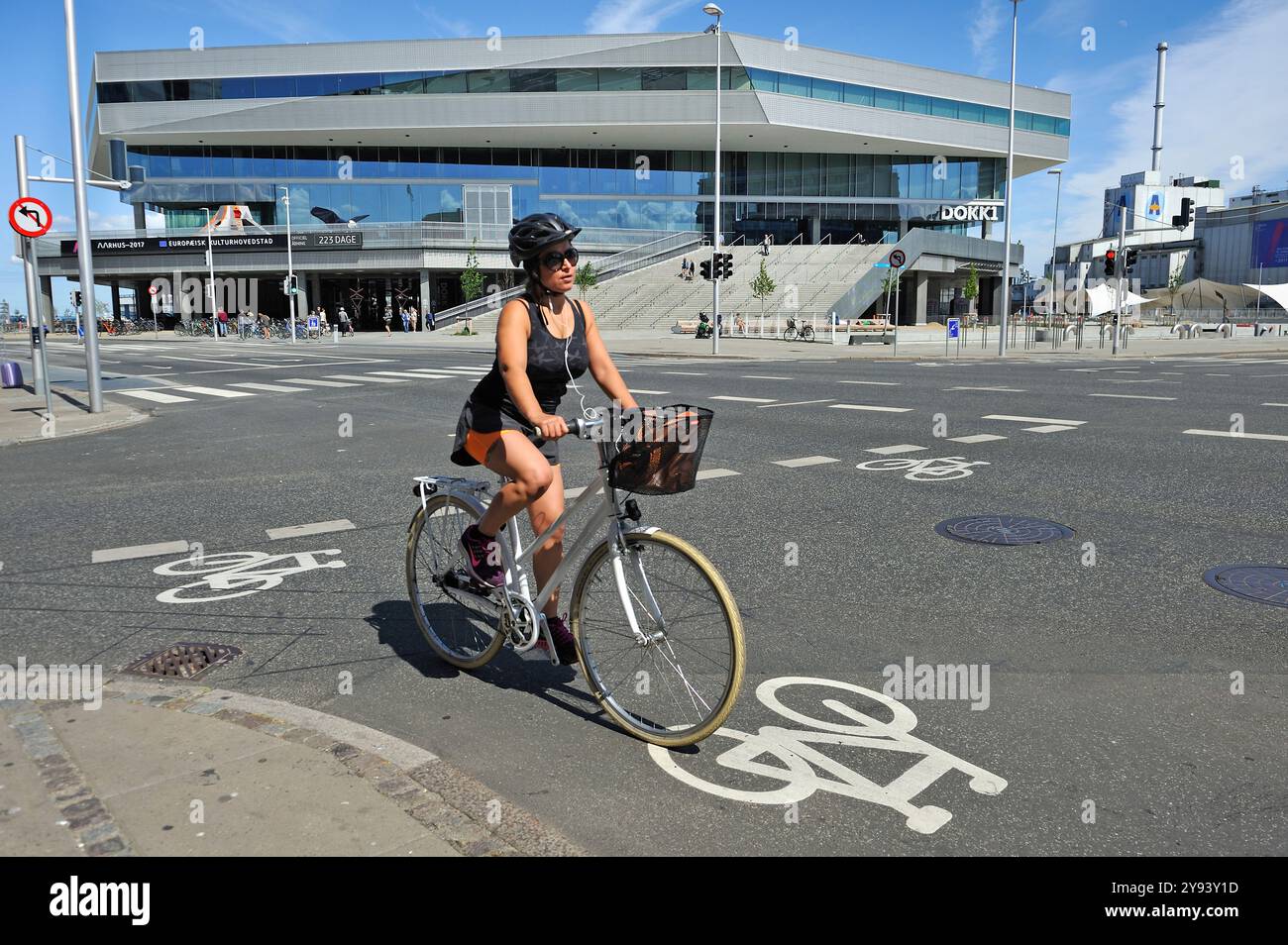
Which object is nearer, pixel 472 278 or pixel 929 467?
pixel 929 467

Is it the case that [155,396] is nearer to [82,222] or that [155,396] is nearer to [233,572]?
[82,222]

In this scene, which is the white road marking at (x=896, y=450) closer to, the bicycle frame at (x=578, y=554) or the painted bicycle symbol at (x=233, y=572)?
the painted bicycle symbol at (x=233, y=572)

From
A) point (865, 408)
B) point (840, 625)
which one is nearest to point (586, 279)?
point (865, 408)

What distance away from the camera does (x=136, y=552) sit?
258 inches

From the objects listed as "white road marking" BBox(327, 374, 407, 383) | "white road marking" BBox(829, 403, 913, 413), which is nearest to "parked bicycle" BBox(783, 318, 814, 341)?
"white road marking" BBox(327, 374, 407, 383)

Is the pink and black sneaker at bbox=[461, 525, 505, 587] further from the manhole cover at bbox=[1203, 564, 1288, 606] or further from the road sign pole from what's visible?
the road sign pole

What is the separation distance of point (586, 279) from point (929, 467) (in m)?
46.9

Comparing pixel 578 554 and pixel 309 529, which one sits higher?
pixel 578 554

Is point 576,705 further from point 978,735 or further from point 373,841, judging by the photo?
point 978,735

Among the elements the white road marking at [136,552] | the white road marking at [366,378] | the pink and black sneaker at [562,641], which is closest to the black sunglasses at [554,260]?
the pink and black sneaker at [562,641]

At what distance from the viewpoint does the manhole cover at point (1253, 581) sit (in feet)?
17.0

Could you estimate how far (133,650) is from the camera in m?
4.63

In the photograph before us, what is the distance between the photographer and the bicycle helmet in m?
3.70

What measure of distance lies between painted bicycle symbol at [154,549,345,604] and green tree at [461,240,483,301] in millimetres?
55266
